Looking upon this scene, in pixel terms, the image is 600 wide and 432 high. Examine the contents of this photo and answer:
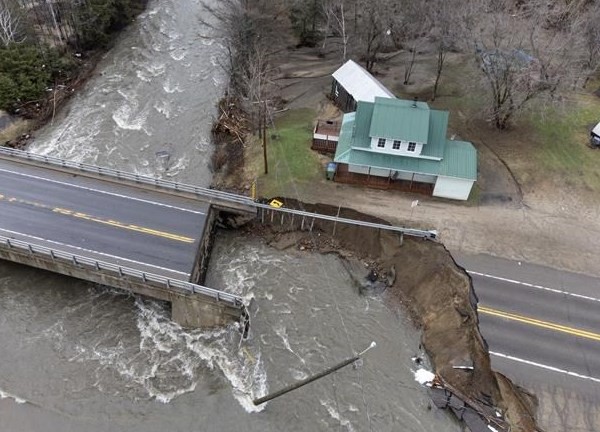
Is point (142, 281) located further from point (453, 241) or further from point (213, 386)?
point (453, 241)

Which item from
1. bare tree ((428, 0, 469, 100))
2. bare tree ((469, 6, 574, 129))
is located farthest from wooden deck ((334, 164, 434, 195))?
bare tree ((428, 0, 469, 100))

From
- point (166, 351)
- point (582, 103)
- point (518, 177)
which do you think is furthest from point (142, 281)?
point (582, 103)

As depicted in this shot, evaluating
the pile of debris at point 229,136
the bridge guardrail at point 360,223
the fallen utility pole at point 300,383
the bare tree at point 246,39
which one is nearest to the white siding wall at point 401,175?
the bridge guardrail at point 360,223

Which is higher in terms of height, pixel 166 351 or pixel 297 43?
pixel 297 43

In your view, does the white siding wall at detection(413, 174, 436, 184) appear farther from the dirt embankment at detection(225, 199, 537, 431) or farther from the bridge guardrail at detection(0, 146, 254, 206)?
the bridge guardrail at detection(0, 146, 254, 206)

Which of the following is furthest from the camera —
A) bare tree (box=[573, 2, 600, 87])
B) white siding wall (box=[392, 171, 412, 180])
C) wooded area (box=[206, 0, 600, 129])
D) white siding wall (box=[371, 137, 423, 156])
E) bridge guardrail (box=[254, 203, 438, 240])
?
bare tree (box=[573, 2, 600, 87])

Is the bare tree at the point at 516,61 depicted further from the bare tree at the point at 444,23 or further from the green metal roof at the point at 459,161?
the green metal roof at the point at 459,161
